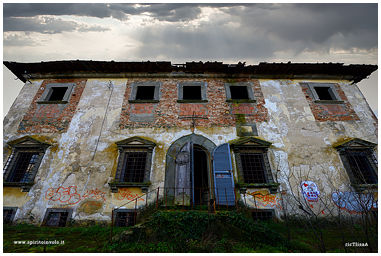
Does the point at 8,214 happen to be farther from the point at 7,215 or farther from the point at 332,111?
the point at 332,111

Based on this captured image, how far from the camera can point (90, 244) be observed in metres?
4.98

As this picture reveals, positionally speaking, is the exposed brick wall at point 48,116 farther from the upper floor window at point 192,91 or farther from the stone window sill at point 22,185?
the upper floor window at point 192,91

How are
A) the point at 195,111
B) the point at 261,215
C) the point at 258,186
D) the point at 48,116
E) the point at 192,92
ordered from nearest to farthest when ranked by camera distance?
the point at 261,215, the point at 258,186, the point at 48,116, the point at 195,111, the point at 192,92

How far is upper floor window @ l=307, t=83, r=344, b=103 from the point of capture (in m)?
9.47

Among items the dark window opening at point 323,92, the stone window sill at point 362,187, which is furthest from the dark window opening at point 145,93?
the stone window sill at point 362,187

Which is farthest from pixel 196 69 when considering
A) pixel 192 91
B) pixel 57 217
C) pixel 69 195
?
pixel 57 217

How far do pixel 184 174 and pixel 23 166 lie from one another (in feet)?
21.6

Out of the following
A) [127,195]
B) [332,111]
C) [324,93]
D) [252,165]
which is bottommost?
[127,195]

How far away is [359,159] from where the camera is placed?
8.03 m

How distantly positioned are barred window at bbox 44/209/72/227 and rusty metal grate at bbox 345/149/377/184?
10919mm

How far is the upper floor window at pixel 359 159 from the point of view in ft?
25.0

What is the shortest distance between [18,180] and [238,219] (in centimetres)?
843

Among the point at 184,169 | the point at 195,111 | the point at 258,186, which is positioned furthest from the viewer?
the point at 195,111

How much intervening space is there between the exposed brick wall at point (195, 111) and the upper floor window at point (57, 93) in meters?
2.98
